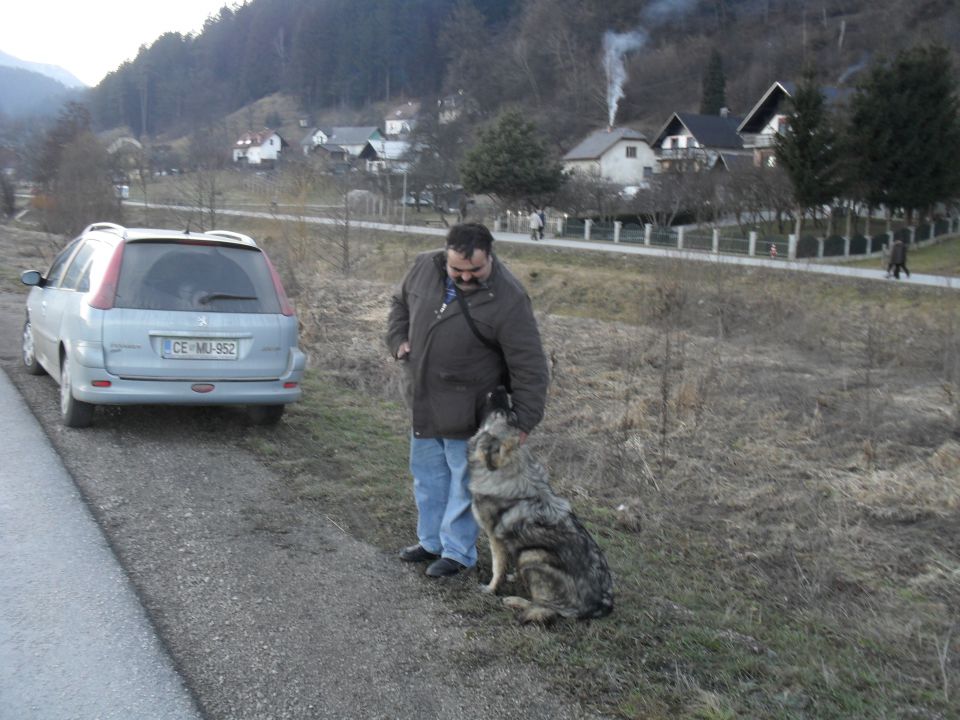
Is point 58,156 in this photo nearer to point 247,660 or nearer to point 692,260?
point 692,260

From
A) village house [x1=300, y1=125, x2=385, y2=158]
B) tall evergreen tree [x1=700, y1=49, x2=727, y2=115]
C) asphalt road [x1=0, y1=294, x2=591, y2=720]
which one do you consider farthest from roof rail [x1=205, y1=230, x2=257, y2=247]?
village house [x1=300, y1=125, x2=385, y2=158]

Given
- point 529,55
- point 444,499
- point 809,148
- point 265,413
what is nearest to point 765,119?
point 809,148

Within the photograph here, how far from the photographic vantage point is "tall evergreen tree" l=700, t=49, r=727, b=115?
79875mm

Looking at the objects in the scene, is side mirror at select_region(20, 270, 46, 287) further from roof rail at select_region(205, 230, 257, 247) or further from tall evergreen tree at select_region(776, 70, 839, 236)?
tall evergreen tree at select_region(776, 70, 839, 236)

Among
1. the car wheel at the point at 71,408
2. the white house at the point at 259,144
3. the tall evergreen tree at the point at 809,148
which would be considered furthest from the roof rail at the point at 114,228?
the white house at the point at 259,144

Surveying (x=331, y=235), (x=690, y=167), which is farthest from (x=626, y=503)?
(x=690, y=167)

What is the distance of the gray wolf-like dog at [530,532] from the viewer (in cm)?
430

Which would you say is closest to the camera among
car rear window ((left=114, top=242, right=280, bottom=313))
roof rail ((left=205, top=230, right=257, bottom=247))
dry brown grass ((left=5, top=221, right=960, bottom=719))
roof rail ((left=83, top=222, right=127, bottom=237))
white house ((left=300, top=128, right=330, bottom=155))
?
dry brown grass ((left=5, top=221, right=960, bottom=719))

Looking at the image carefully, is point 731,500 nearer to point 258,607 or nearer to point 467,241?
point 467,241

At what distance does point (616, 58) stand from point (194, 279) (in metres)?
93.7

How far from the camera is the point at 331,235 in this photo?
2417cm

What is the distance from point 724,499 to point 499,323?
4.73 meters

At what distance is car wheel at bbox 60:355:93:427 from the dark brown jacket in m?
3.69

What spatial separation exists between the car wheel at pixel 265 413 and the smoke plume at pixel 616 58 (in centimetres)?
8284
